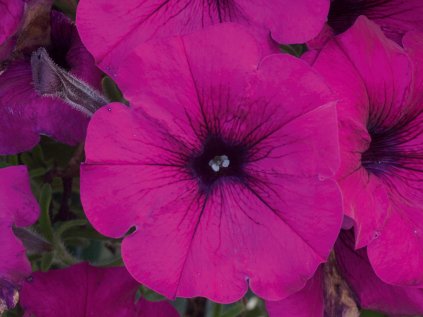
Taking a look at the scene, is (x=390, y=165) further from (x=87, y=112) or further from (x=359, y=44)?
(x=87, y=112)

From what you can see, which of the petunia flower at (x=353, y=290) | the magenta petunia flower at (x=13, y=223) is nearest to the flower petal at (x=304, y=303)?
the petunia flower at (x=353, y=290)

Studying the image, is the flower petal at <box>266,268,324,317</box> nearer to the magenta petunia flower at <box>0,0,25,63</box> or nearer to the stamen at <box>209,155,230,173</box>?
the stamen at <box>209,155,230,173</box>

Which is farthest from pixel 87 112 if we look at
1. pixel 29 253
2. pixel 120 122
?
pixel 29 253

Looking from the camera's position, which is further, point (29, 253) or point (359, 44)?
point (29, 253)

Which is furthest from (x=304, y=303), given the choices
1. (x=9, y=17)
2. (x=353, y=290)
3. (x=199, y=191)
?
(x=9, y=17)

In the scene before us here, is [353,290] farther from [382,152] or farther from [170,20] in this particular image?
[170,20]

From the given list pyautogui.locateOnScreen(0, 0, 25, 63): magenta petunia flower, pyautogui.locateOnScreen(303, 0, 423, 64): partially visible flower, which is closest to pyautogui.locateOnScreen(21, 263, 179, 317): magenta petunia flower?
pyautogui.locateOnScreen(0, 0, 25, 63): magenta petunia flower
